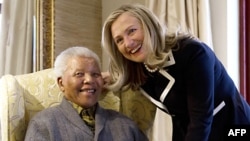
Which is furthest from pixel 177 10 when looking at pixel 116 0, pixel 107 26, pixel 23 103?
pixel 23 103

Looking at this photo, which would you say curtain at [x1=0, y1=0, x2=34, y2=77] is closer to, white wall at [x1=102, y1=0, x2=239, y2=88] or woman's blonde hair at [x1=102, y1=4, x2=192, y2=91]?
woman's blonde hair at [x1=102, y1=4, x2=192, y2=91]

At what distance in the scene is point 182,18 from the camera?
2.17m

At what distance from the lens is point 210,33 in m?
2.15

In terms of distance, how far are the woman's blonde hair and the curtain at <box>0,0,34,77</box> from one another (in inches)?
23.5

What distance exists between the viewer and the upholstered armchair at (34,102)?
142 centimetres

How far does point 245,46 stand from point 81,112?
3.92 feet

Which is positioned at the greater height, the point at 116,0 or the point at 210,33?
the point at 116,0

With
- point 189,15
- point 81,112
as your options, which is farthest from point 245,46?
point 81,112

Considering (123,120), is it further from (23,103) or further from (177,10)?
(177,10)

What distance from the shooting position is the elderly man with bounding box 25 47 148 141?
150 centimetres

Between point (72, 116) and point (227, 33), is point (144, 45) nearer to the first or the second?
point (72, 116)

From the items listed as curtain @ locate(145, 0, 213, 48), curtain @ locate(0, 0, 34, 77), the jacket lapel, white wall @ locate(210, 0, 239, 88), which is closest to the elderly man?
the jacket lapel

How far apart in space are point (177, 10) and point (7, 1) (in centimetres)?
99

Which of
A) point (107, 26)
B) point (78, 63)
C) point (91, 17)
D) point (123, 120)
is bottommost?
point (123, 120)
